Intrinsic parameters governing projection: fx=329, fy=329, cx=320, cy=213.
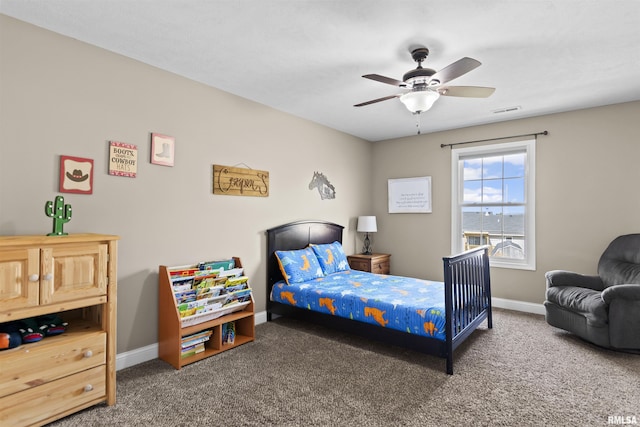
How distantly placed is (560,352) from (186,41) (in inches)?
159

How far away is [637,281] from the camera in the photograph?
3092 millimetres

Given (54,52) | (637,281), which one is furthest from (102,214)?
(637,281)

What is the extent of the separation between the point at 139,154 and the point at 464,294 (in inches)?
120

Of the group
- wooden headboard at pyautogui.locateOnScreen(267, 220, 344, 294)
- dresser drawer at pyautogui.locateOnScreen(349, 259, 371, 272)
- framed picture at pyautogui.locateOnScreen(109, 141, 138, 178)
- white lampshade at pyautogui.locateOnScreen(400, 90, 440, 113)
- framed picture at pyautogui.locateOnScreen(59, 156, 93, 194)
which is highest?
white lampshade at pyautogui.locateOnScreen(400, 90, 440, 113)

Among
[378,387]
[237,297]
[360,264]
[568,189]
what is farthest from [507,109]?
[237,297]

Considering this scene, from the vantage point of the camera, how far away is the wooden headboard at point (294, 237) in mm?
3838

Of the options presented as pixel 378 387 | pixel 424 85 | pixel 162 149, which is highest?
pixel 424 85

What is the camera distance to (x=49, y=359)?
1884 mm

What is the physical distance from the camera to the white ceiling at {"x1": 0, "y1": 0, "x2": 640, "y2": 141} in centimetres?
202

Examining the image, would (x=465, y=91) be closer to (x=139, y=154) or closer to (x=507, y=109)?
(x=507, y=109)

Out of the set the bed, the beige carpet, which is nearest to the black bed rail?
the bed

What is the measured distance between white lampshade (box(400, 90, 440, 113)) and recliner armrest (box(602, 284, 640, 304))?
7.59ft

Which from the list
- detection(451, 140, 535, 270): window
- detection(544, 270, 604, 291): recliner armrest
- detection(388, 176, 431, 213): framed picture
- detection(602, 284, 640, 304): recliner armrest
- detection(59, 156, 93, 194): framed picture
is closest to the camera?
detection(59, 156, 93, 194): framed picture

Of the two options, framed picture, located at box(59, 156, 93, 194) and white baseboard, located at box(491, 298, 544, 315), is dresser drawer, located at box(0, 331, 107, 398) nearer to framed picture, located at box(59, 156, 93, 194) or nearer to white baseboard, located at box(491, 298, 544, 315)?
framed picture, located at box(59, 156, 93, 194)
